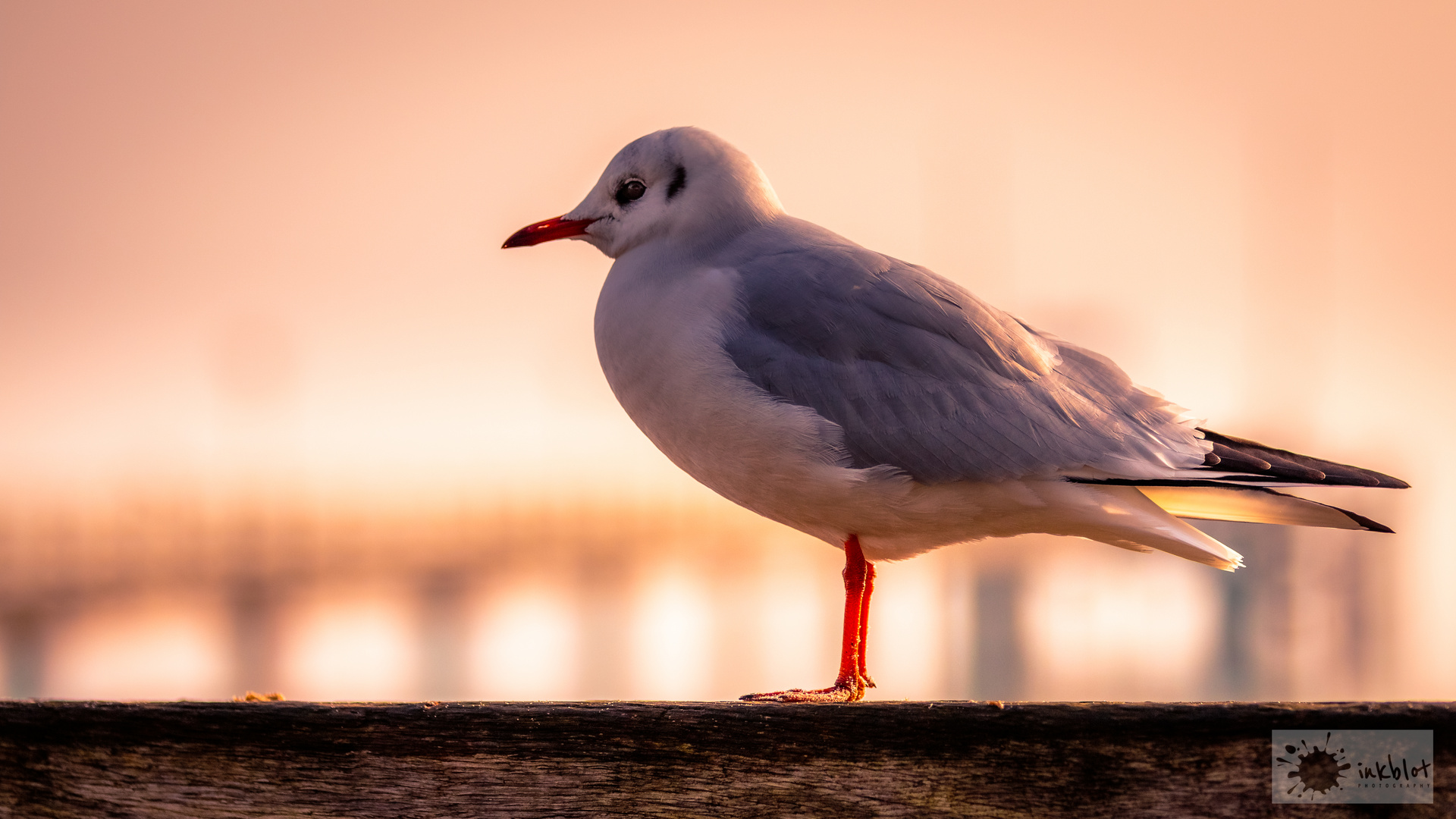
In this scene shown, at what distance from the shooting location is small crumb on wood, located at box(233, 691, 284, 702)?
2670 mm

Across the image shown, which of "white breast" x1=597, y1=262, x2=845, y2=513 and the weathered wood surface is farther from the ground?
"white breast" x1=597, y1=262, x2=845, y2=513

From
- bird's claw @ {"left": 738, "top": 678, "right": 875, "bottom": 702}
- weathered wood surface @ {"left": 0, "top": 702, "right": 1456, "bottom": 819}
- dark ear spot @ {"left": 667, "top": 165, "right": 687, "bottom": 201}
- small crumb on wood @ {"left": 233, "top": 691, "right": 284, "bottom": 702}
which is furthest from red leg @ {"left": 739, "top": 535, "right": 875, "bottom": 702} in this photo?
small crumb on wood @ {"left": 233, "top": 691, "right": 284, "bottom": 702}

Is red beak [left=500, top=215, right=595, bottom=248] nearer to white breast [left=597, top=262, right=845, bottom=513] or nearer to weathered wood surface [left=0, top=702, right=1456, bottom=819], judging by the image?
white breast [left=597, top=262, right=845, bottom=513]

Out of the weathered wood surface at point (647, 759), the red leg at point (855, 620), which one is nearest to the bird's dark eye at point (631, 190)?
the red leg at point (855, 620)

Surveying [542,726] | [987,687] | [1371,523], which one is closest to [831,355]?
[1371,523]

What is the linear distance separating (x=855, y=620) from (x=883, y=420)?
2.03 ft

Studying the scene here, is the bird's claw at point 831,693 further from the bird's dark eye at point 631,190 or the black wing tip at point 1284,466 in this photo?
the bird's dark eye at point 631,190

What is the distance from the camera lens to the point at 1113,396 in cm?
413

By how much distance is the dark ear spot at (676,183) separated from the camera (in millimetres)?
4254

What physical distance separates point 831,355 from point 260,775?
1920 millimetres

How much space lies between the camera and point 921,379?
12.8ft

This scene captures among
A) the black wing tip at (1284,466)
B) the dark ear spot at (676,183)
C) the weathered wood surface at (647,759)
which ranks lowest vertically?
the weathered wood surface at (647,759)

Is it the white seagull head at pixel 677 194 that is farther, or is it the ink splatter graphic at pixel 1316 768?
the white seagull head at pixel 677 194

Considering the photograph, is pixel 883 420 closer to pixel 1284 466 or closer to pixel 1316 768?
pixel 1284 466
